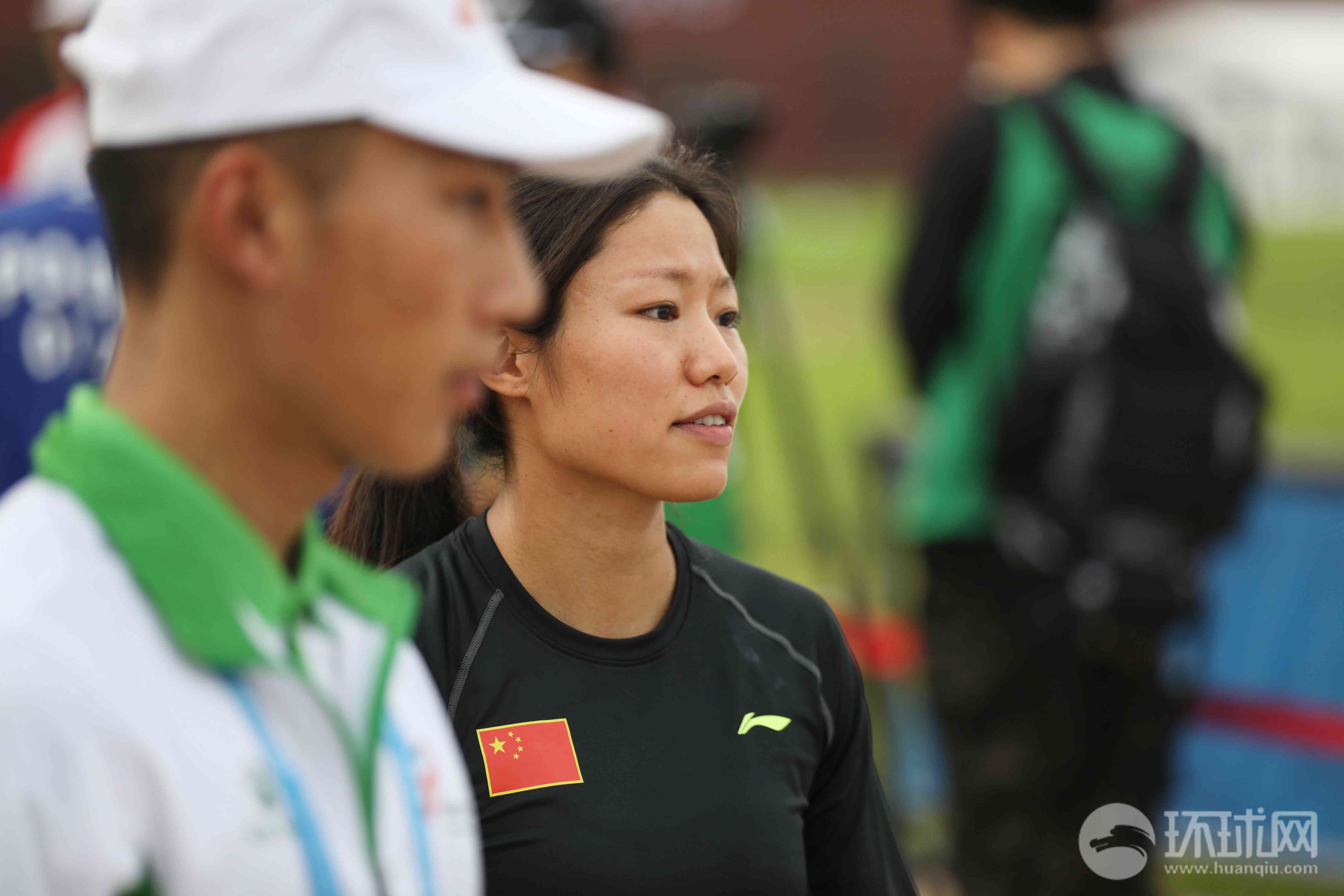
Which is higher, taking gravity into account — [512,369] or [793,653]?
[512,369]

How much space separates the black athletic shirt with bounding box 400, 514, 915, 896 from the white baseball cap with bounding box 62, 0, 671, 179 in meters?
0.87

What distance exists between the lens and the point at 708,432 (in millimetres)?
1942

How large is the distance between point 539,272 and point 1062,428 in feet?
6.14

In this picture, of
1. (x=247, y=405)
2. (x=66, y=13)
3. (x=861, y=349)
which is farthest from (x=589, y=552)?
(x=861, y=349)

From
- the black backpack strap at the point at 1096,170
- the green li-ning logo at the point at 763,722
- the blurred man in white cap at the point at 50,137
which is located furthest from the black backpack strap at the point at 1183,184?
the blurred man in white cap at the point at 50,137

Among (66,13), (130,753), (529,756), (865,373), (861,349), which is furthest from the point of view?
(861,349)

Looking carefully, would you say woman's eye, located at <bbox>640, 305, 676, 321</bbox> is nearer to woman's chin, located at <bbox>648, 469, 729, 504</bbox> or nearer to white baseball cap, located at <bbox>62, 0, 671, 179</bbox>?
woman's chin, located at <bbox>648, 469, 729, 504</bbox>

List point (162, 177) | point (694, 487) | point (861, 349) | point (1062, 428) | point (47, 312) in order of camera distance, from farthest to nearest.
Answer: point (861, 349)
point (1062, 428)
point (47, 312)
point (694, 487)
point (162, 177)

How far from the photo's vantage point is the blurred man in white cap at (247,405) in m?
0.98

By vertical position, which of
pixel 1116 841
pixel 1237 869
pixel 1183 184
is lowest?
pixel 1237 869

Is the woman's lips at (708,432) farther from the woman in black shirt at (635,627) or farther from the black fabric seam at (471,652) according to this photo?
the black fabric seam at (471,652)

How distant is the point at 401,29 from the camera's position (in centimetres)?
107

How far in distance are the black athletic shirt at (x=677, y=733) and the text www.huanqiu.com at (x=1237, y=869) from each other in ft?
10.3

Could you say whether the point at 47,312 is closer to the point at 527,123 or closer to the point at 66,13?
the point at 66,13
